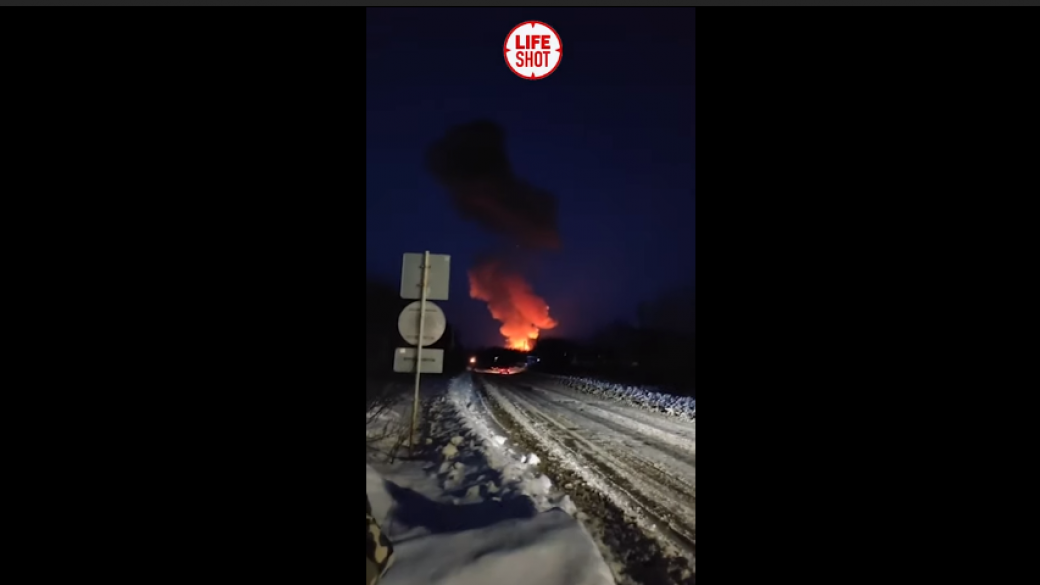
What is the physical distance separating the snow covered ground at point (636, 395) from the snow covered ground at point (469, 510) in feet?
2.39

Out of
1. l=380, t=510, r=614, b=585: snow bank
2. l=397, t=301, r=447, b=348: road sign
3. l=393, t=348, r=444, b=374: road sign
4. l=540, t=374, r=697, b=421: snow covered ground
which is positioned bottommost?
l=380, t=510, r=614, b=585: snow bank

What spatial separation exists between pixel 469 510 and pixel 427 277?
142cm

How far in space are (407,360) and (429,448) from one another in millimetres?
658

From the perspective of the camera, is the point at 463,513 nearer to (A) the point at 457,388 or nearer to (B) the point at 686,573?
(B) the point at 686,573

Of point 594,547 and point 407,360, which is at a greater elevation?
point 407,360

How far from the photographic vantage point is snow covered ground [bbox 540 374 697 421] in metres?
3.38

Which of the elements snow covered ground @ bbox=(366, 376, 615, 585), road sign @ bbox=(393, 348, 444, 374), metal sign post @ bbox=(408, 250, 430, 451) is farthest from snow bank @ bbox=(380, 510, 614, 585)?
road sign @ bbox=(393, 348, 444, 374)

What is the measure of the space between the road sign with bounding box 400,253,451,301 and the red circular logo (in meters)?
1.30

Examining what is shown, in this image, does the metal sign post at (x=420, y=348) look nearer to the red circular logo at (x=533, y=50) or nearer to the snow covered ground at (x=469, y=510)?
the snow covered ground at (x=469, y=510)

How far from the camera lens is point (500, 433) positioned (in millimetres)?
3611

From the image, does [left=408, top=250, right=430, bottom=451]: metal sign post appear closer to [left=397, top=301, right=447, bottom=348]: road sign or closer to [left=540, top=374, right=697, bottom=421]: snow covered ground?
[left=397, top=301, right=447, bottom=348]: road sign

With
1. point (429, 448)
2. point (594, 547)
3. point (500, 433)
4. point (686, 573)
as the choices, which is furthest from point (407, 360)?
point (686, 573)

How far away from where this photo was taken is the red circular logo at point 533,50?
293 centimetres

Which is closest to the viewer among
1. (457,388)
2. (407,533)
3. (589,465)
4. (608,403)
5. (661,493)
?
(407,533)
